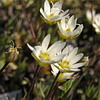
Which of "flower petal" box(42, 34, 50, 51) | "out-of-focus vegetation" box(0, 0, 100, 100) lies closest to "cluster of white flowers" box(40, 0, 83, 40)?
"out-of-focus vegetation" box(0, 0, 100, 100)

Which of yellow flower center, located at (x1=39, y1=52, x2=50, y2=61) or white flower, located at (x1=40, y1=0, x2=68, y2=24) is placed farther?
white flower, located at (x1=40, y1=0, x2=68, y2=24)

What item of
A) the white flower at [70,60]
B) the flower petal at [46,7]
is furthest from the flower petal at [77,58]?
the flower petal at [46,7]

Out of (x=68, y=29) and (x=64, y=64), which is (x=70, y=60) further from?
(x=68, y=29)

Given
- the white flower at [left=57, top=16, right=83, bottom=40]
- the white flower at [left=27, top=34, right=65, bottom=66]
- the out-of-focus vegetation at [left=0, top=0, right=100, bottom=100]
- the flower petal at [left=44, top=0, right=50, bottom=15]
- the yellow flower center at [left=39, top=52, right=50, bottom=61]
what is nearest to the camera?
the white flower at [left=27, top=34, right=65, bottom=66]

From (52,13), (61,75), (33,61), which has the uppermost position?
(52,13)

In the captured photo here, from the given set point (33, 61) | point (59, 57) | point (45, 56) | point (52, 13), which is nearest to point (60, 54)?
point (59, 57)

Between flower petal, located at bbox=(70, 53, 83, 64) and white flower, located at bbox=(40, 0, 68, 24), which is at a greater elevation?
white flower, located at bbox=(40, 0, 68, 24)

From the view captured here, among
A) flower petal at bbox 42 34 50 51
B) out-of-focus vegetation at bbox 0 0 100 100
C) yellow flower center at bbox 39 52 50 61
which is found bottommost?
out-of-focus vegetation at bbox 0 0 100 100

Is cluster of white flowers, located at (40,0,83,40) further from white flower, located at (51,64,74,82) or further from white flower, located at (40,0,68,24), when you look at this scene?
white flower, located at (51,64,74,82)

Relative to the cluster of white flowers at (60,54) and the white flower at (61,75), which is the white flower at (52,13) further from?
the white flower at (61,75)
